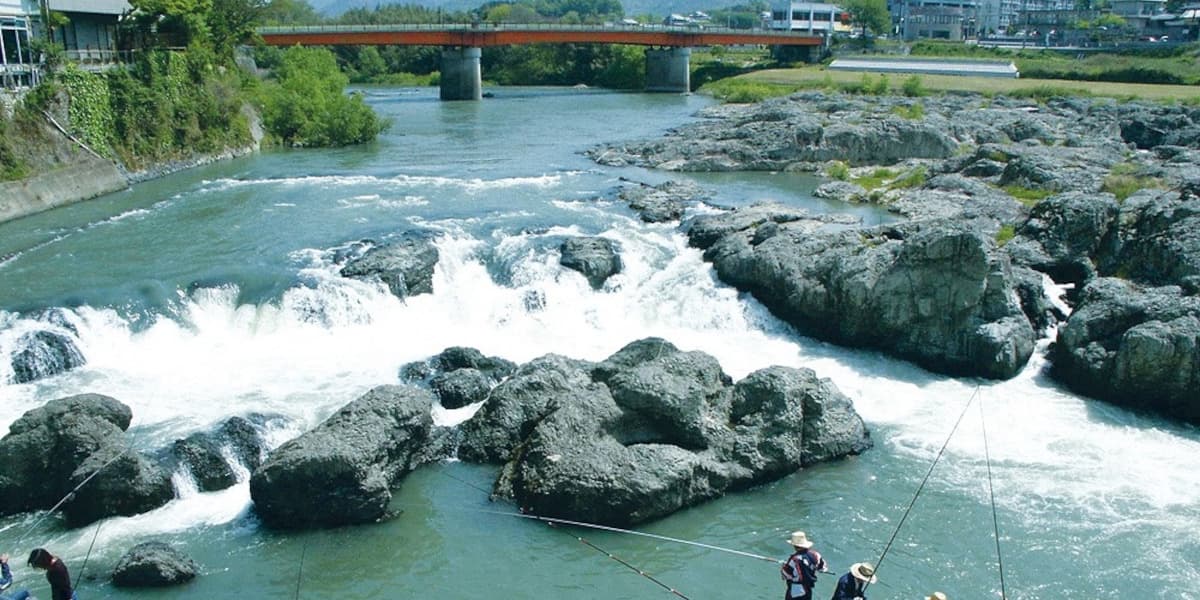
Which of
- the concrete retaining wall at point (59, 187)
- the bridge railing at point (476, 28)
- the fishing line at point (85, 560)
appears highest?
the bridge railing at point (476, 28)

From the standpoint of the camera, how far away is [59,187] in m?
38.9

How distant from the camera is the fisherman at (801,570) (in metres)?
12.8

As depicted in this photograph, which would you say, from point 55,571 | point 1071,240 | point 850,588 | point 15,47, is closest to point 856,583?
point 850,588

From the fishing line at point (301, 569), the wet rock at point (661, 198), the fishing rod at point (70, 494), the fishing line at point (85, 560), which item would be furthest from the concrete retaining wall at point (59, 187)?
the fishing line at point (301, 569)

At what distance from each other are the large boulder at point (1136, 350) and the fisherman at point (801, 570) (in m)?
13.2

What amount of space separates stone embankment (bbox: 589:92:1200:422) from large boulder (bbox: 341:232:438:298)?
345 inches

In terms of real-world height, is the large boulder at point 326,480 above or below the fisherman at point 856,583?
below

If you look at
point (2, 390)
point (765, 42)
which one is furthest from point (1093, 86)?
point (2, 390)

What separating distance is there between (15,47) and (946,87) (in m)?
67.6

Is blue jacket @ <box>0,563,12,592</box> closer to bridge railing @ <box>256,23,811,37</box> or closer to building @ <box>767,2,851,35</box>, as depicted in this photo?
bridge railing @ <box>256,23,811,37</box>

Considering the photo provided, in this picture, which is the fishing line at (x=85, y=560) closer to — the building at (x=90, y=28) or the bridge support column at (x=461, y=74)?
the building at (x=90, y=28)

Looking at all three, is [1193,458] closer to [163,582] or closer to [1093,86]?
[163,582]

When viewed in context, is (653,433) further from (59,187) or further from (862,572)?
(59,187)

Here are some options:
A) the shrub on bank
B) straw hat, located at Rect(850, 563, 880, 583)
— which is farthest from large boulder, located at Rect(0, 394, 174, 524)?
the shrub on bank
